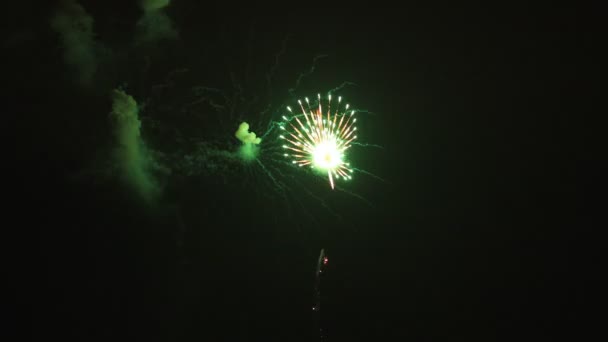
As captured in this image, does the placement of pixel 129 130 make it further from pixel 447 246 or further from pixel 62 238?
pixel 447 246

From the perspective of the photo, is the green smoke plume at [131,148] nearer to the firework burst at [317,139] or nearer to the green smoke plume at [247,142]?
the green smoke plume at [247,142]

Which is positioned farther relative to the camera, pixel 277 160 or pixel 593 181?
pixel 593 181

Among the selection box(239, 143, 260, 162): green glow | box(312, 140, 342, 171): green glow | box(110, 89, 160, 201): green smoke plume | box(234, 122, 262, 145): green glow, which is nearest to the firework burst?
box(312, 140, 342, 171): green glow

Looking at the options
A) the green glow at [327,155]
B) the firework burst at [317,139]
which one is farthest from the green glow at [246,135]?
the green glow at [327,155]

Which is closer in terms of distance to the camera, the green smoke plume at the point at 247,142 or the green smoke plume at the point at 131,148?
the green smoke plume at the point at 247,142

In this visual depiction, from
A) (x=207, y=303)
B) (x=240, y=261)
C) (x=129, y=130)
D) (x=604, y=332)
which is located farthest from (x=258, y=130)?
(x=604, y=332)

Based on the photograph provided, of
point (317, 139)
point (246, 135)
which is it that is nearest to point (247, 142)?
point (246, 135)

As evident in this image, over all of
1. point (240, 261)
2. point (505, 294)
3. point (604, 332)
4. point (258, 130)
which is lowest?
point (604, 332)

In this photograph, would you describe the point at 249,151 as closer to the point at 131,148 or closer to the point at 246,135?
the point at 246,135
